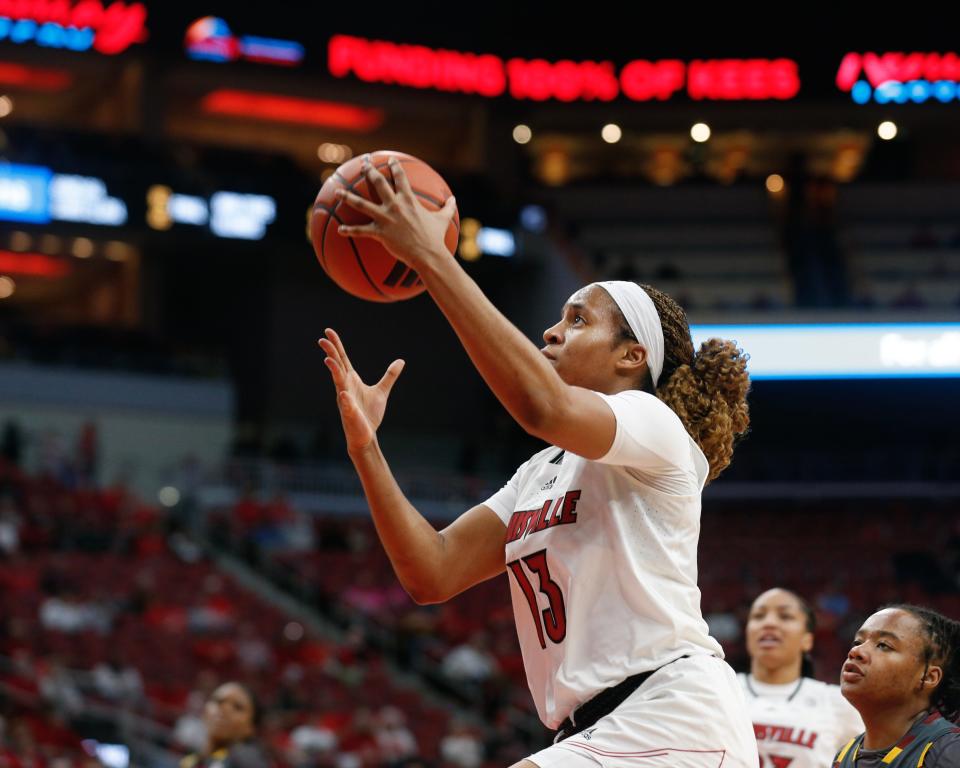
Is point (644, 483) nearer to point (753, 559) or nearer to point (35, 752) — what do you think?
point (35, 752)

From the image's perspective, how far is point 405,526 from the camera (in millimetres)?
3635

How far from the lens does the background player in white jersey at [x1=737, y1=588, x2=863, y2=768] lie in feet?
19.4

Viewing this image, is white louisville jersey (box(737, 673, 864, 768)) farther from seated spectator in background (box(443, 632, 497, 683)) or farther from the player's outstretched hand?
seated spectator in background (box(443, 632, 497, 683))

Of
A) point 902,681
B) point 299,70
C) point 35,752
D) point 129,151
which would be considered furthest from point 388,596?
point 902,681

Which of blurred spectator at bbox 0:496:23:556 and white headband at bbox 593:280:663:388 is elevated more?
white headband at bbox 593:280:663:388

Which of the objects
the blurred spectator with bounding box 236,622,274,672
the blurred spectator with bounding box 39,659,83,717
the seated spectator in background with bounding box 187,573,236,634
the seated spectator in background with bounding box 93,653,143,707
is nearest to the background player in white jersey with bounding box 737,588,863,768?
the blurred spectator with bounding box 39,659,83,717

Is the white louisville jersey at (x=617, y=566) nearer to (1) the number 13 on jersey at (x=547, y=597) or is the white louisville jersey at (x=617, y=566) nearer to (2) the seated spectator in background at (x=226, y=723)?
(1) the number 13 on jersey at (x=547, y=597)

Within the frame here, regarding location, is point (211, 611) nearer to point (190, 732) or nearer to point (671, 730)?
point (190, 732)

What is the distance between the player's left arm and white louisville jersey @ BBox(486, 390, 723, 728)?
133 mm

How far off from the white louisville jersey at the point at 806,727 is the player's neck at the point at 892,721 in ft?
4.97

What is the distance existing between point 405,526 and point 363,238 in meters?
0.75

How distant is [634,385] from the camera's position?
11.2 feet

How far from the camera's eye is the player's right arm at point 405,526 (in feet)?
11.9

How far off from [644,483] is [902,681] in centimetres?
153
